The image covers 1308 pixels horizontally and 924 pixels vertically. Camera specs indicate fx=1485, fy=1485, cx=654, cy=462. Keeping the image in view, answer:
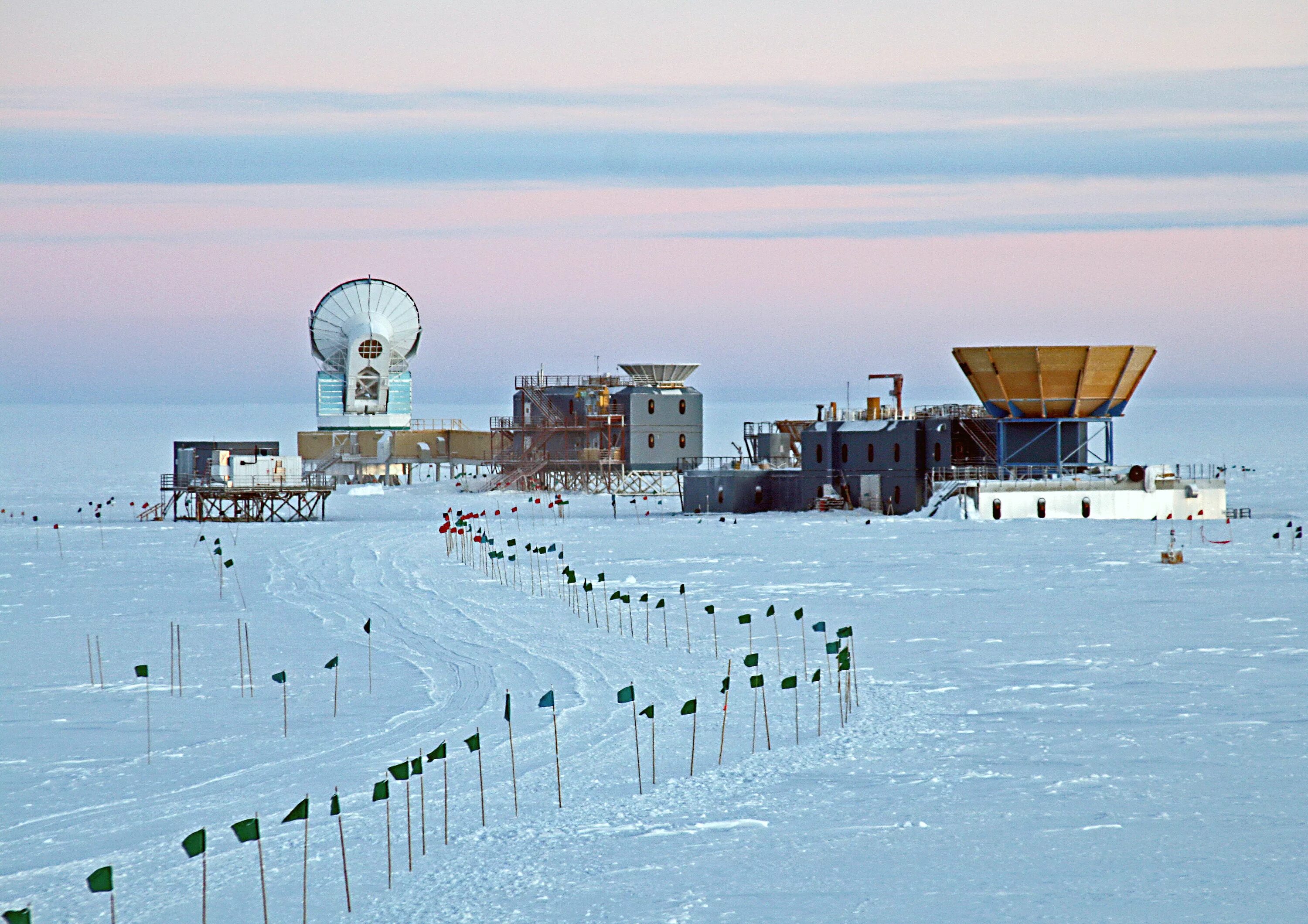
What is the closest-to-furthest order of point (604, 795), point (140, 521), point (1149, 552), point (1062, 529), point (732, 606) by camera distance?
point (604, 795), point (732, 606), point (1149, 552), point (1062, 529), point (140, 521)

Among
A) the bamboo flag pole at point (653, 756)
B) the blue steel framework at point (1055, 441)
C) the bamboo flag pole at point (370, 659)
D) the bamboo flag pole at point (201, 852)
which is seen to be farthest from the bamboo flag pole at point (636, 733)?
the blue steel framework at point (1055, 441)

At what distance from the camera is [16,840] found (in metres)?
13.2

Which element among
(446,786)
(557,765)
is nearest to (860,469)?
(557,765)

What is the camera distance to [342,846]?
39.4 feet

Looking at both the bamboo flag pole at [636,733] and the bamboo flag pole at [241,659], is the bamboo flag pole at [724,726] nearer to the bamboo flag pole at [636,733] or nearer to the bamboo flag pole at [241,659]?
the bamboo flag pole at [636,733]

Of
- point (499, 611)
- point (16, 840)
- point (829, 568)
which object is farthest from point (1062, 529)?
point (16, 840)

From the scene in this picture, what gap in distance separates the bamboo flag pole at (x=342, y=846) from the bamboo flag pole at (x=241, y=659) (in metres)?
6.98

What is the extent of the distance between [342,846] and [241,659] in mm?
10736

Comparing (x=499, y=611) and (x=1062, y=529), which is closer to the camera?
(x=499, y=611)

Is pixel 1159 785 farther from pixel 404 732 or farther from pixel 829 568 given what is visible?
pixel 829 568

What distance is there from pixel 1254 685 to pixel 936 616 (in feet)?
27.8

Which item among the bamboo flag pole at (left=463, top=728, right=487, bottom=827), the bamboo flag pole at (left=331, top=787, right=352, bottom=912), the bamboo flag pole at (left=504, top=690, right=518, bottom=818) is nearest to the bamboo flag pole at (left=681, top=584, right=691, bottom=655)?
the bamboo flag pole at (left=504, top=690, right=518, bottom=818)

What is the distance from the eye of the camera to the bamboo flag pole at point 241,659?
2053cm

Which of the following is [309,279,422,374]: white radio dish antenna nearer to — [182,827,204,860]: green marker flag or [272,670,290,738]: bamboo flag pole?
[272,670,290,738]: bamboo flag pole
